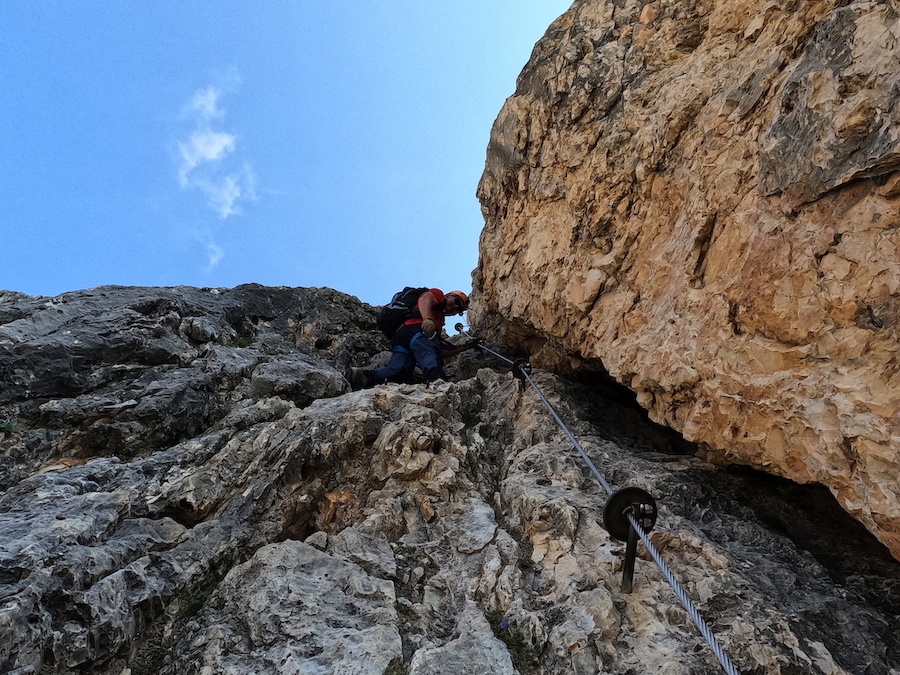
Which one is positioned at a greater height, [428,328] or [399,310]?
[399,310]

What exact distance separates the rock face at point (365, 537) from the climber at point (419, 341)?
6.59 feet

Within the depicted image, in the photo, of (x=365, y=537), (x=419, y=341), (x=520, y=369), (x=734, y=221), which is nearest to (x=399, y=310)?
(x=419, y=341)

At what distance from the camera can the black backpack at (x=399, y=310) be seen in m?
12.3

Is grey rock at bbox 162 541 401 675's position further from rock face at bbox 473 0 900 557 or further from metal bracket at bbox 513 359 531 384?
metal bracket at bbox 513 359 531 384

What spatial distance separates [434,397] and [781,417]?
4.74m

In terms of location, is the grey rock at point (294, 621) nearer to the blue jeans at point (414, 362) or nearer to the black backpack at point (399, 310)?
the blue jeans at point (414, 362)

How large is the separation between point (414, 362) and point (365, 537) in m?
6.19

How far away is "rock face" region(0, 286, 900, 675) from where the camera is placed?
3.84 metres

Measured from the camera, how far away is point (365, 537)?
5.42m

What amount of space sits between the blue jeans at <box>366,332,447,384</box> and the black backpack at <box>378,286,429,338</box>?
93 cm

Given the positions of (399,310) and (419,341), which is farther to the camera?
(399,310)

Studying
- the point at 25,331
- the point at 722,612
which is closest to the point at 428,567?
the point at 722,612

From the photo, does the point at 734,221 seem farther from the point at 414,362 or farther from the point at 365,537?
the point at 414,362

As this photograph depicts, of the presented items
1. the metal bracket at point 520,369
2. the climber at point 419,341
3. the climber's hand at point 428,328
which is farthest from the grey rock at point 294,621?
the climber's hand at point 428,328
